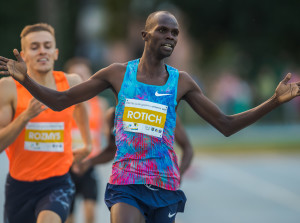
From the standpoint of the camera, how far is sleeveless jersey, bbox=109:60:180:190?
4867 mm

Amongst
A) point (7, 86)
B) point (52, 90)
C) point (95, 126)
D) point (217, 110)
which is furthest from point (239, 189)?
point (52, 90)

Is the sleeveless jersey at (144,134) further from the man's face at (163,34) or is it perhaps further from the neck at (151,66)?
the man's face at (163,34)

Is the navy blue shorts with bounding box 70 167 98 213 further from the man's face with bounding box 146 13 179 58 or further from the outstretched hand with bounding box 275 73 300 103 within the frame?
the outstretched hand with bounding box 275 73 300 103

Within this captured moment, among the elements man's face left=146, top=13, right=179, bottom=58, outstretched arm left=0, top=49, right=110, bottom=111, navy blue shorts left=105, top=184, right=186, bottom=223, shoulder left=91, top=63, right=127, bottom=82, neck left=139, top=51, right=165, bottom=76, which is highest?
man's face left=146, top=13, right=179, bottom=58

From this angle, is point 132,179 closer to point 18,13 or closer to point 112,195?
point 112,195

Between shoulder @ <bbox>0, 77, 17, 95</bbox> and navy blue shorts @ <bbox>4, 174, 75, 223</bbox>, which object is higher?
shoulder @ <bbox>0, 77, 17, 95</bbox>

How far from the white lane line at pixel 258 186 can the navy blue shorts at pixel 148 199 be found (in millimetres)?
6761

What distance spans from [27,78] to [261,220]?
6.00 meters

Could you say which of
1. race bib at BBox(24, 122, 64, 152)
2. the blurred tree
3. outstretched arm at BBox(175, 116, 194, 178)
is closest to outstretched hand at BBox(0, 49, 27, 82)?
race bib at BBox(24, 122, 64, 152)

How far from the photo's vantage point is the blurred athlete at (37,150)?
19.2ft

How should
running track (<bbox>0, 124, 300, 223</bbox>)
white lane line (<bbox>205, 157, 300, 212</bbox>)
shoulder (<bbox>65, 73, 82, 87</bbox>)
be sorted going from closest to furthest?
shoulder (<bbox>65, 73, 82, 87</bbox>)
running track (<bbox>0, 124, 300, 223</bbox>)
white lane line (<bbox>205, 157, 300, 212</bbox>)

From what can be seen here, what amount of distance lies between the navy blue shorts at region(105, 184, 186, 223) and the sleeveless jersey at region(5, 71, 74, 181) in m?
1.15

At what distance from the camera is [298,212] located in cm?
1114

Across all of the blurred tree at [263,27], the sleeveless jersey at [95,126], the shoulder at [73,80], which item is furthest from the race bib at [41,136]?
the blurred tree at [263,27]
